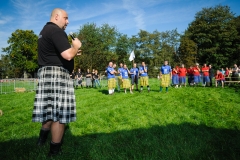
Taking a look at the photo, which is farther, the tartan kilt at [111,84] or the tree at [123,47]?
the tree at [123,47]

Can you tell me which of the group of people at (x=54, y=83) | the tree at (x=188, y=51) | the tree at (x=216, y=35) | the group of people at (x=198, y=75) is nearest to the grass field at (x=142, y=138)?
the group of people at (x=54, y=83)

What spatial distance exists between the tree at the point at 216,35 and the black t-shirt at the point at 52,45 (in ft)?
161

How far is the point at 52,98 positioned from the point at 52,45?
0.78 m

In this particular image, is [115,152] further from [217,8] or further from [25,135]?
[217,8]

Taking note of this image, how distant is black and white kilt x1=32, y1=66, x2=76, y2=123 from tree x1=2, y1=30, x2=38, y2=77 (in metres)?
48.7

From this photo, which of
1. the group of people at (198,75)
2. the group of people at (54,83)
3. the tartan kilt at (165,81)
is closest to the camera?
the group of people at (54,83)

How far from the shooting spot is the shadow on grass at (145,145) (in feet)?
8.41

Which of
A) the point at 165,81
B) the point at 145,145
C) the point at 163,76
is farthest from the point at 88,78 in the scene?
the point at 145,145

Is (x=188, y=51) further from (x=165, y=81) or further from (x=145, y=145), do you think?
(x=145, y=145)

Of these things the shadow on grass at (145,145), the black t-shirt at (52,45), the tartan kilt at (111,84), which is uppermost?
the black t-shirt at (52,45)

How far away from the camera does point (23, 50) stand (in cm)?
4641

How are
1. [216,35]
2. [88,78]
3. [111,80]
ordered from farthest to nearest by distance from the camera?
1. [216,35]
2. [88,78]
3. [111,80]

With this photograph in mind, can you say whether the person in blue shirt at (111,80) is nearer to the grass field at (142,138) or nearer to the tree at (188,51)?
the grass field at (142,138)

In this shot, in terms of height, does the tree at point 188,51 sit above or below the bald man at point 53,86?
above
